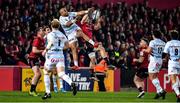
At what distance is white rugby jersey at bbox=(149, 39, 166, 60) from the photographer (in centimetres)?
2097

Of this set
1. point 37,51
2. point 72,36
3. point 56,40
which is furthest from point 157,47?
point 37,51

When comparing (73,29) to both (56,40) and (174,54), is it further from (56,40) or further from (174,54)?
(174,54)

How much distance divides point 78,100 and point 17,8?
14.2 m

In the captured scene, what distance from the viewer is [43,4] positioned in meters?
33.9

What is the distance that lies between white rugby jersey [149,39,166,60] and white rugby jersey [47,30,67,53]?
310 centimetres

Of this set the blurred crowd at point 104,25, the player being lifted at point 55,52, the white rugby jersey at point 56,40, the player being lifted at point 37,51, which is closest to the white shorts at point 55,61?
the player being lifted at point 55,52

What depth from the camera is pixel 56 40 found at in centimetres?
1944

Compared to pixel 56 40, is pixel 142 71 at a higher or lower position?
lower

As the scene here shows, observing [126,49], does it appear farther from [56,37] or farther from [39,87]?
[56,37]

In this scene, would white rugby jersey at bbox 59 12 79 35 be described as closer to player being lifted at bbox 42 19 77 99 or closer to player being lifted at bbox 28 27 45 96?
player being lifted at bbox 28 27 45 96

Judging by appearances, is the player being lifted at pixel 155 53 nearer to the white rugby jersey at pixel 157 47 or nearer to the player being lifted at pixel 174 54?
the white rugby jersey at pixel 157 47

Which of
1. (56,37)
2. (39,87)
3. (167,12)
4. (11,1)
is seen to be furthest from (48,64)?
(167,12)

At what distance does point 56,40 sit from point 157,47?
3.49 m

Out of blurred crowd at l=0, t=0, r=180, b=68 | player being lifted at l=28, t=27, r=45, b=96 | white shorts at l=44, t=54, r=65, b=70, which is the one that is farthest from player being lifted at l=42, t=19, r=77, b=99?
blurred crowd at l=0, t=0, r=180, b=68
